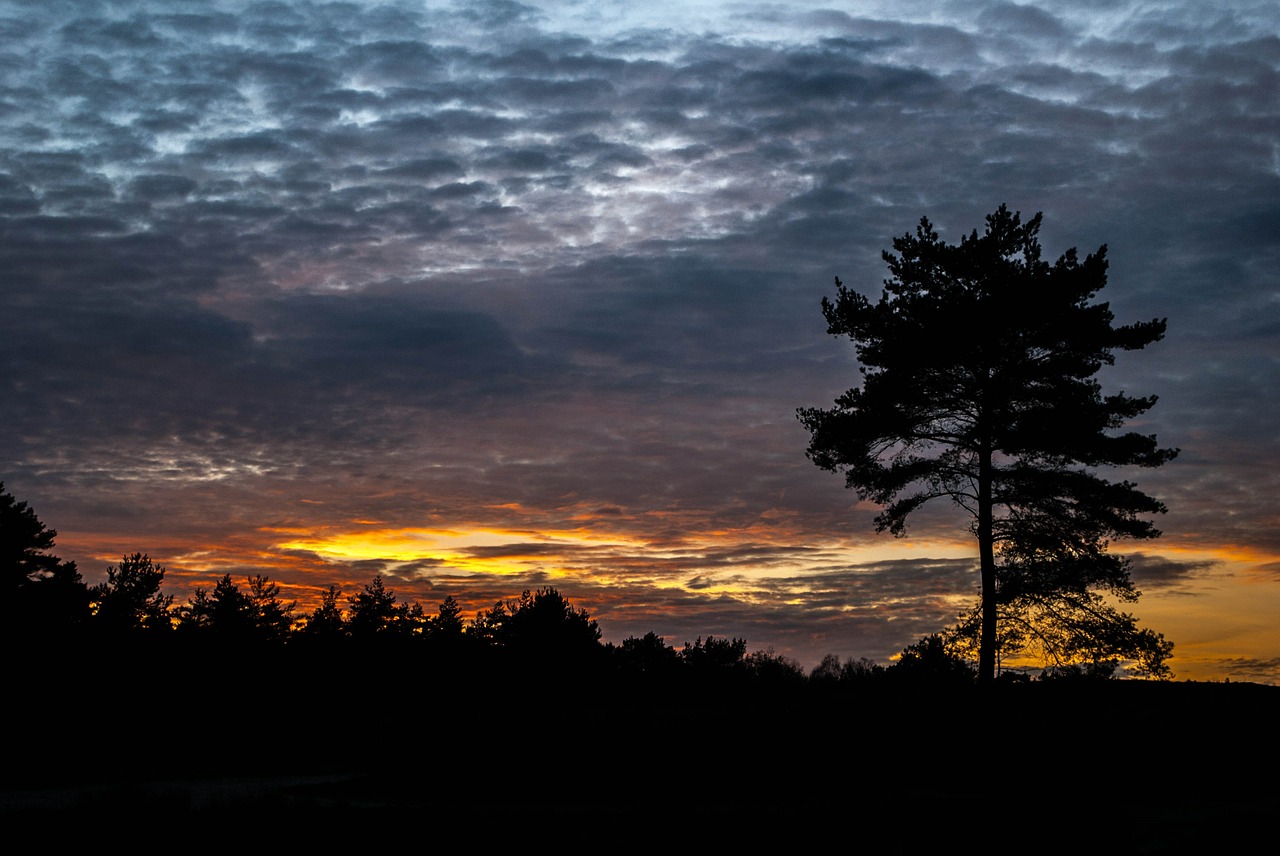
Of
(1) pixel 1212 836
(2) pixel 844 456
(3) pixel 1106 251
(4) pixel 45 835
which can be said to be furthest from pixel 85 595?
(1) pixel 1212 836

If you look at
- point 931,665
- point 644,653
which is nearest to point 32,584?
point 644,653

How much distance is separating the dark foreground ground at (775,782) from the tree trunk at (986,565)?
14.1ft

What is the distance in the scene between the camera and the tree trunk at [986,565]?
2641 centimetres

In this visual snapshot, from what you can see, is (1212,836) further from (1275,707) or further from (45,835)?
(45,835)

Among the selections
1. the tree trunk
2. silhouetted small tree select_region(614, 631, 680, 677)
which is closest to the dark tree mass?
the tree trunk

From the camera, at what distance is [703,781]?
1564 centimetres

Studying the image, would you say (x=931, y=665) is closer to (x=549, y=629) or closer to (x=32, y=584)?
(x=549, y=629)

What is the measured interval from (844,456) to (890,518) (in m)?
1.97

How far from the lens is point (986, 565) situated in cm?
2673

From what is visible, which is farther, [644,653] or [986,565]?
[644,653]

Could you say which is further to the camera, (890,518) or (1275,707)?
(890,518)

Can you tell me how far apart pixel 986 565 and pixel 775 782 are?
42.4 ft

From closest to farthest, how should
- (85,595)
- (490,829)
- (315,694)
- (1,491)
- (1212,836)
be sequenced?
(1212,836), (490,829), (315,694), (85,595), (1,491)

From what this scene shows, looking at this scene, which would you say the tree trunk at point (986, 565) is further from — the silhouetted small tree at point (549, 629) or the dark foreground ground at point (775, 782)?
the silhouetted small tree at point (549, 629)
